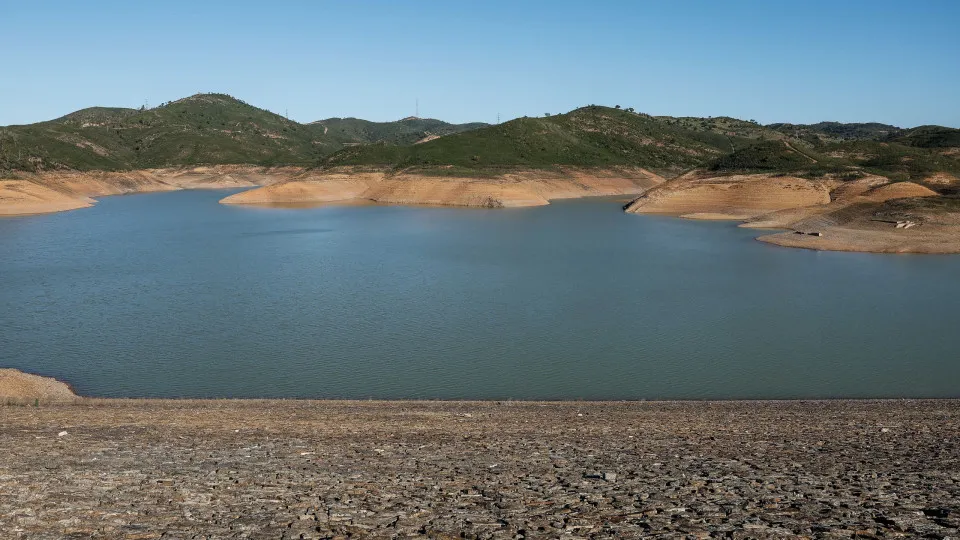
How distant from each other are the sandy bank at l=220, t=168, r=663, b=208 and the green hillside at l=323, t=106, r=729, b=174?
130 inches

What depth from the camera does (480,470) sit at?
10.9 meters

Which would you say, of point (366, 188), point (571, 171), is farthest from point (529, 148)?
point (366, 188)

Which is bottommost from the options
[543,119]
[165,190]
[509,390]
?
[509,390]

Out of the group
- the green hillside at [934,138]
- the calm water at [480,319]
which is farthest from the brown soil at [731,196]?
the green hillside at [934,138]

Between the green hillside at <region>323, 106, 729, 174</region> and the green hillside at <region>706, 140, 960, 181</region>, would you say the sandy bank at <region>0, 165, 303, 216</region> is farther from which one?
the green hillside at <region>706, 140, 960, 181</region>

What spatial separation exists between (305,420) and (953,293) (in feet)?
89.7

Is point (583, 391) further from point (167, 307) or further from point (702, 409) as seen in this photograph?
point (167, 307)

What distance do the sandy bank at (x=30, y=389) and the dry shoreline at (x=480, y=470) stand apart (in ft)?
3.65

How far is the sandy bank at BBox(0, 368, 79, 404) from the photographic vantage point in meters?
17.2

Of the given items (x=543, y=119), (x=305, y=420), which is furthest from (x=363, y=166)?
(x=305, y=420)

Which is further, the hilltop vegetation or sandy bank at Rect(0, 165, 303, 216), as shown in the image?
the hilltop vegetation

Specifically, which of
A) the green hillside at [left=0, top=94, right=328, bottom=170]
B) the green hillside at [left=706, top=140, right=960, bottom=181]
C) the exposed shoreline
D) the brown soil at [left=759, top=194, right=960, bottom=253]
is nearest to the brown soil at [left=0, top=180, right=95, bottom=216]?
the exposed shoreline

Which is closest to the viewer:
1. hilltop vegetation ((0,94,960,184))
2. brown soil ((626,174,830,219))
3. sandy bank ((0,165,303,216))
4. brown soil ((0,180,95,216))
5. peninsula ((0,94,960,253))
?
peninsula ((0,94,960,253))

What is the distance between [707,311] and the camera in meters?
27.4
